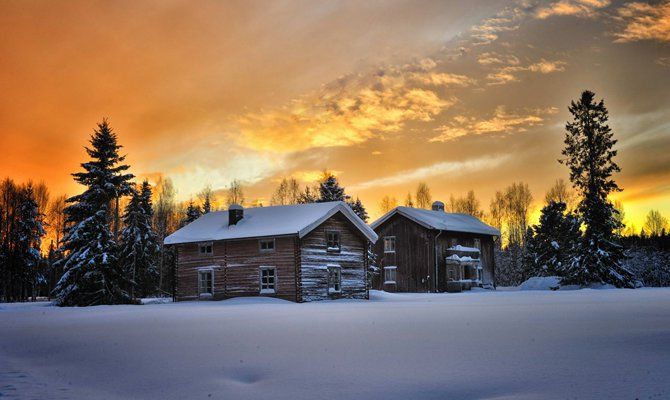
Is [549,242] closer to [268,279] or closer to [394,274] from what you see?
[394,274]

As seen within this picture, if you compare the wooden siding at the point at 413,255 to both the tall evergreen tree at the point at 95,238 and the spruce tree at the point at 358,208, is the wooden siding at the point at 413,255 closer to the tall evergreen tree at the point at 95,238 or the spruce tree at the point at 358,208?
the spruce tree at the point at 358,208

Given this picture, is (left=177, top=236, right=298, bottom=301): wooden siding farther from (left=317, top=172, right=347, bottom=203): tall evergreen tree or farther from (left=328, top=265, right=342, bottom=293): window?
(left=317, top=172, right=347, bottom=203): tall evergreen tree

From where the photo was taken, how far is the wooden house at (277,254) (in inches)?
1585

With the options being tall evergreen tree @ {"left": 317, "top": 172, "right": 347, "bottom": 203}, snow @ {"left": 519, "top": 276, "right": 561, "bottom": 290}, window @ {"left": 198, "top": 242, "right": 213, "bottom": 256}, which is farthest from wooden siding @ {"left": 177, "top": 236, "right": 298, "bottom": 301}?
snow @ {"left": 519, "top": 276, "right": 561, "bottom": 290}

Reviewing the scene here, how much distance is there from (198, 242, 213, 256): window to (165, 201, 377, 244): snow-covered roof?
660 mm

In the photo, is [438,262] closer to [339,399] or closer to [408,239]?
[408,239]

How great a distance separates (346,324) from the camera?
18.3 meters

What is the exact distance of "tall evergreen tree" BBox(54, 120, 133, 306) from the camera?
137 ft

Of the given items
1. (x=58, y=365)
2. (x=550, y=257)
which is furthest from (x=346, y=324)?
(x=550, y=257)

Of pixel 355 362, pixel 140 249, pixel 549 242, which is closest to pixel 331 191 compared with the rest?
pixel 140 249

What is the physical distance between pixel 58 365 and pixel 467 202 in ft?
311

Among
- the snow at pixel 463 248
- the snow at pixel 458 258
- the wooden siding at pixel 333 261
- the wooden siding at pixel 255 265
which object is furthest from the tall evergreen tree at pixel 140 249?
the snow at pixel 463 248

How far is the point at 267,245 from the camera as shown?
41312 mm

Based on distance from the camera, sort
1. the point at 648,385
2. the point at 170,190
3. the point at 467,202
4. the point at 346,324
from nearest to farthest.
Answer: the point at 648,385, the point at 346,324, the point at 170,190, the point at 467,202
